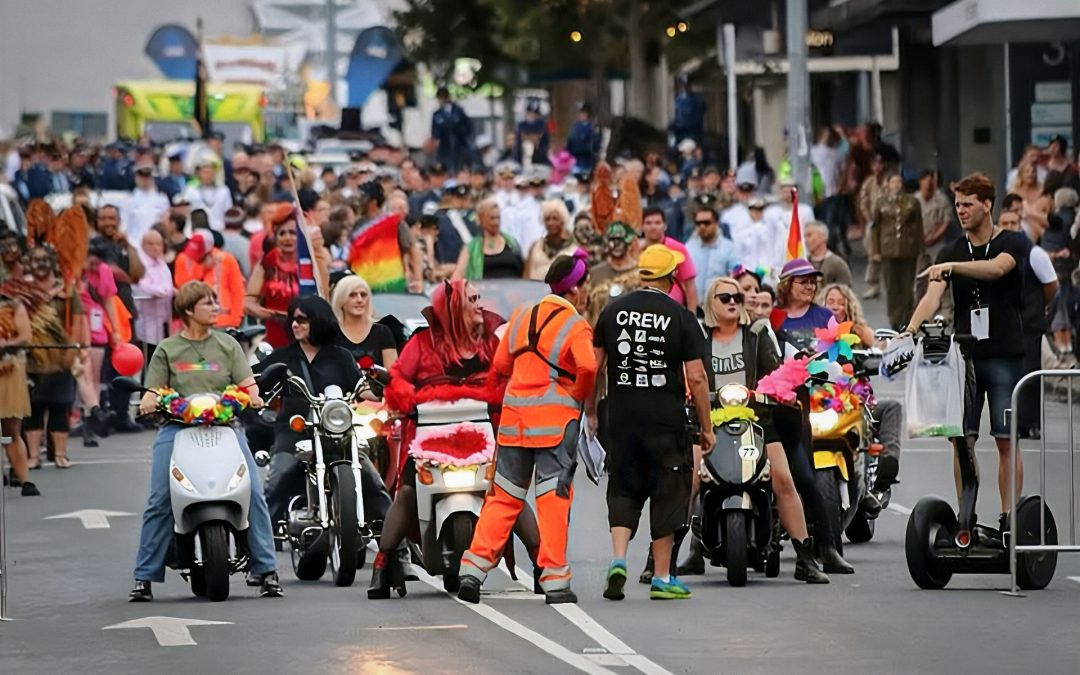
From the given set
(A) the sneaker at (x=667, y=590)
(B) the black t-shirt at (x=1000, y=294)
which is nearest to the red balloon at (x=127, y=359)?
(A) the sneaker at (x=667, y=590)

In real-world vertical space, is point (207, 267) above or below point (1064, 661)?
above

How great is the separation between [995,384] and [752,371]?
137cm

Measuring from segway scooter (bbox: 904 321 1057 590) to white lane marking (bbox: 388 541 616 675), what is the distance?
85.3 inches

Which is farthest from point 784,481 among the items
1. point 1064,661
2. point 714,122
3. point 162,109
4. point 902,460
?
point 162,109

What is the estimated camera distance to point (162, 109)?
69562mm

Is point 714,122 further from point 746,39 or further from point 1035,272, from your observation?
point 1035,272

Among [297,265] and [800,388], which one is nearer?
[800,388]

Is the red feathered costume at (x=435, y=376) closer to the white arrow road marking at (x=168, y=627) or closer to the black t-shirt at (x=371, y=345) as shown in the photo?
the white arrow road marking at (x=168, y=627)

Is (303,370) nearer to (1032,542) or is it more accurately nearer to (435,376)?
(435,376)

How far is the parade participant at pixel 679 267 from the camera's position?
67.2ft

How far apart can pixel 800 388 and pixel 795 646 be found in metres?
3.01

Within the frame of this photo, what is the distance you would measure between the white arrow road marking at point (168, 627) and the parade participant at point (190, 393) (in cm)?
73

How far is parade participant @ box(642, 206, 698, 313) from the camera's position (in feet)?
67.2

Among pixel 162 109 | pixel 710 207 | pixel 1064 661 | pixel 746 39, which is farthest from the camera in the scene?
pixel 162 109
